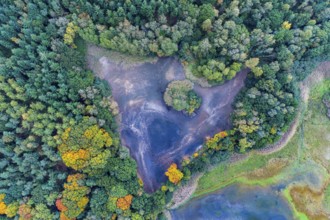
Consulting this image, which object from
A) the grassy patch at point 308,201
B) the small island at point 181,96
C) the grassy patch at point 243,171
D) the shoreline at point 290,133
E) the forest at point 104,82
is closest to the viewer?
the forest at point 104,82

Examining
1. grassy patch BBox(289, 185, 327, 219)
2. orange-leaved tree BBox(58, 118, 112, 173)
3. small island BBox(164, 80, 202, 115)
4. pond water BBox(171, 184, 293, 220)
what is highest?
small island BBox(164, 80, 202, 115)

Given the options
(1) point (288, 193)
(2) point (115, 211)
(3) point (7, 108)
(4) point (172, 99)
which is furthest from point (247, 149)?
(3) point (7, 108)

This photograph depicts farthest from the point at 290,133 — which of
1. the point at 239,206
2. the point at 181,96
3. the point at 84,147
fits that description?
the point at 84,147

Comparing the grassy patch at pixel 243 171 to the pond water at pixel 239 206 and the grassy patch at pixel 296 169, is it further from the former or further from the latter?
the pond water at pixel 239 206

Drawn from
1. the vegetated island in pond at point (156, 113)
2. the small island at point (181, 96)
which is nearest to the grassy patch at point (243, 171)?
the vegetated island in pond at point (156, 113)

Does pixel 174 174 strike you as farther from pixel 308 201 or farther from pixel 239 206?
pixel 308 201

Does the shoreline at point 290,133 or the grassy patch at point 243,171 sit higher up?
the shoreline at point 290,133

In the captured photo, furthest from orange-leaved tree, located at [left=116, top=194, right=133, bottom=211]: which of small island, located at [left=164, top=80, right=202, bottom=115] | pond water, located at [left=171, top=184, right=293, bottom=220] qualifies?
small island, located at [left=164, top=80, right=202, bottom=115]

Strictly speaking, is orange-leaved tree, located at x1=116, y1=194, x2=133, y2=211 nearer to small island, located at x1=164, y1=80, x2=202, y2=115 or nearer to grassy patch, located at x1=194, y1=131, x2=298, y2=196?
grassy patch, located at x1=194, y1=131, x2=298, y2=196
